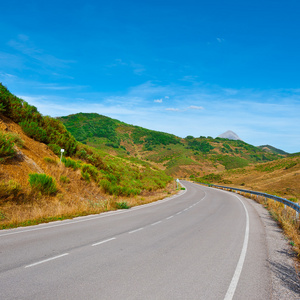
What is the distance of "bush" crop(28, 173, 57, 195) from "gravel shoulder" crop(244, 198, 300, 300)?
32.4 feet

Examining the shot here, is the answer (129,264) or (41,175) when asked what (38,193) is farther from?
(129,264)

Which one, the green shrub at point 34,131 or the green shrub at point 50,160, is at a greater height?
the green shrub at point 34,131

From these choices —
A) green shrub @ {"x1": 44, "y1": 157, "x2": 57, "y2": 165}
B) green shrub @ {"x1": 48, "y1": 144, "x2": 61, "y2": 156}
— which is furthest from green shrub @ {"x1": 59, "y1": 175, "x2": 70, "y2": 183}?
green shrub @ {"x1": 48, "y1": 144, "x2": 61, "y2": 156}

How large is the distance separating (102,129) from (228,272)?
439ft

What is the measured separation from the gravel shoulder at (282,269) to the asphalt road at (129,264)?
146 millimetres

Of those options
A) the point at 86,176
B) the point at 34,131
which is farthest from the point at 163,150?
the point at 34,131

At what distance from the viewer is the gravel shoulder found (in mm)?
4281

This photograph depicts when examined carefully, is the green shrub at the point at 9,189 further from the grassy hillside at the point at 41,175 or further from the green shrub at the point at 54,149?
the green shrub at the point at 54,149

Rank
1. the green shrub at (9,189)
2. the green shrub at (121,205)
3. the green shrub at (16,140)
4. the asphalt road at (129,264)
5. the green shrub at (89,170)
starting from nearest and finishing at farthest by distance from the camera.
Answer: the asphalt road at (129,264) → the green shrub at (9,189) → the green shrub at (16,140) → the green shrub at (121,205) → the green shrub at (89,170)

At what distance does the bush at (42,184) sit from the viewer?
11172mm

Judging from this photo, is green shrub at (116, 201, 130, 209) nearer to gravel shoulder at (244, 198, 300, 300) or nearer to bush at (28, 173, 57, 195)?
bush at (28, 173, 57, 195)

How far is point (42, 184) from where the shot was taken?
11539 millimetres

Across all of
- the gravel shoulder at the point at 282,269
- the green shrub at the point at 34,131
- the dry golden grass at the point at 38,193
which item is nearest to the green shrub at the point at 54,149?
the dry golden grass at the point at 38,193

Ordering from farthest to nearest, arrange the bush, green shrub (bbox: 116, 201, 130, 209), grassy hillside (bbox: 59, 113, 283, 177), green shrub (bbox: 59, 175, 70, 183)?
1. grassy hillside (bbox: 59, 113, 283, 177)
2. green shrub (bbox: 116, 201, 130, 209)
3. green shrub (bbox: 59, 175, 70, 183)
4. the bush
